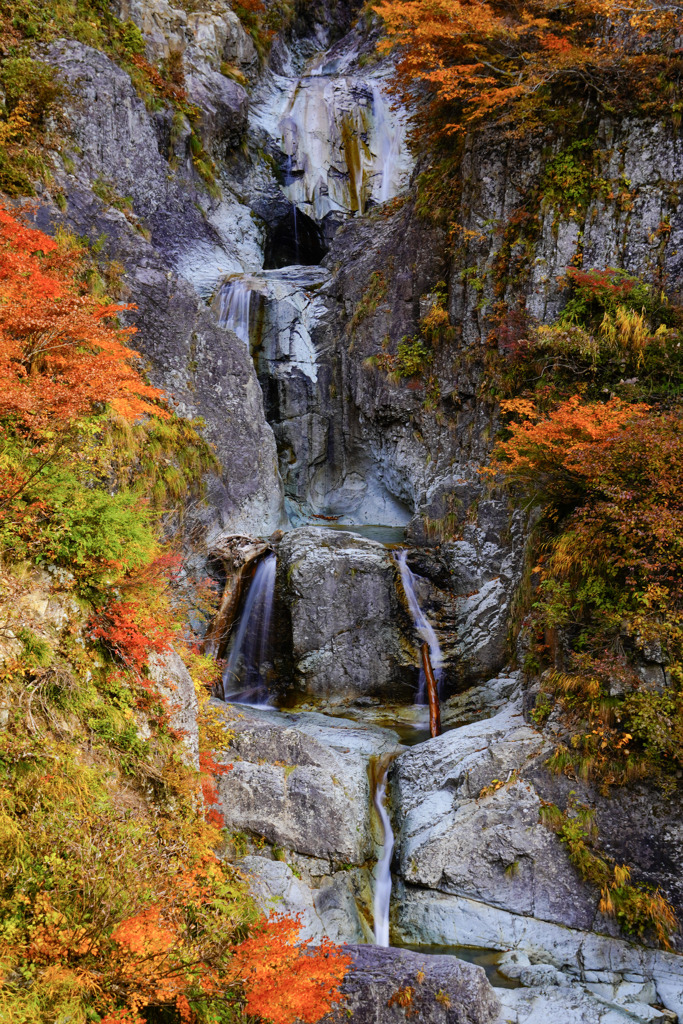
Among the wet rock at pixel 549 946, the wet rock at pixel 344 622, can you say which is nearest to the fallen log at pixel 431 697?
the wet rock at pixel 344 622

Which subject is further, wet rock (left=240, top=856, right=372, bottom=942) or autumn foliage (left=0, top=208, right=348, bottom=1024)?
wet rock (left=240, top=856, right=372, bottom=942)

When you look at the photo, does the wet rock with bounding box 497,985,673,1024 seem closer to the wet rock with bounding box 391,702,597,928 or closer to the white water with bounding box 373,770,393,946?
the wet rock with bounding box 391,702,597,928

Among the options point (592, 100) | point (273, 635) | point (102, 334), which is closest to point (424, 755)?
point (273, 635)

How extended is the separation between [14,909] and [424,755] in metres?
5.14

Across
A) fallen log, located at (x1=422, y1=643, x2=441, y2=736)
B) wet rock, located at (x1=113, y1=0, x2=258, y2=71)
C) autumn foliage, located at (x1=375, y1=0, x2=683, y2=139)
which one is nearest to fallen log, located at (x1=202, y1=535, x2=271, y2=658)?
fallen log, located at (x1=422, y1=643, x2=441, y2=736)

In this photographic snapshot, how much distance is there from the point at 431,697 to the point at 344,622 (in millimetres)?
1888

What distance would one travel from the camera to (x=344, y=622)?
1039 centimetres

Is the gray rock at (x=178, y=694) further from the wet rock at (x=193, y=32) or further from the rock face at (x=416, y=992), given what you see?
the wet rock at (x=193, y=32)

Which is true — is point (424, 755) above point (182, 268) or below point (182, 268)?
below

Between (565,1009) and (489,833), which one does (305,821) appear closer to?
(489,833)

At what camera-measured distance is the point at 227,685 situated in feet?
33.9

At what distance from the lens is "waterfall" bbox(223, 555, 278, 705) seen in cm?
1034

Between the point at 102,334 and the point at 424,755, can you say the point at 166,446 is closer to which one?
the point at 102,334

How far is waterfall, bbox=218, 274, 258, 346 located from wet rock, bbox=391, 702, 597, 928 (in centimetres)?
1066
